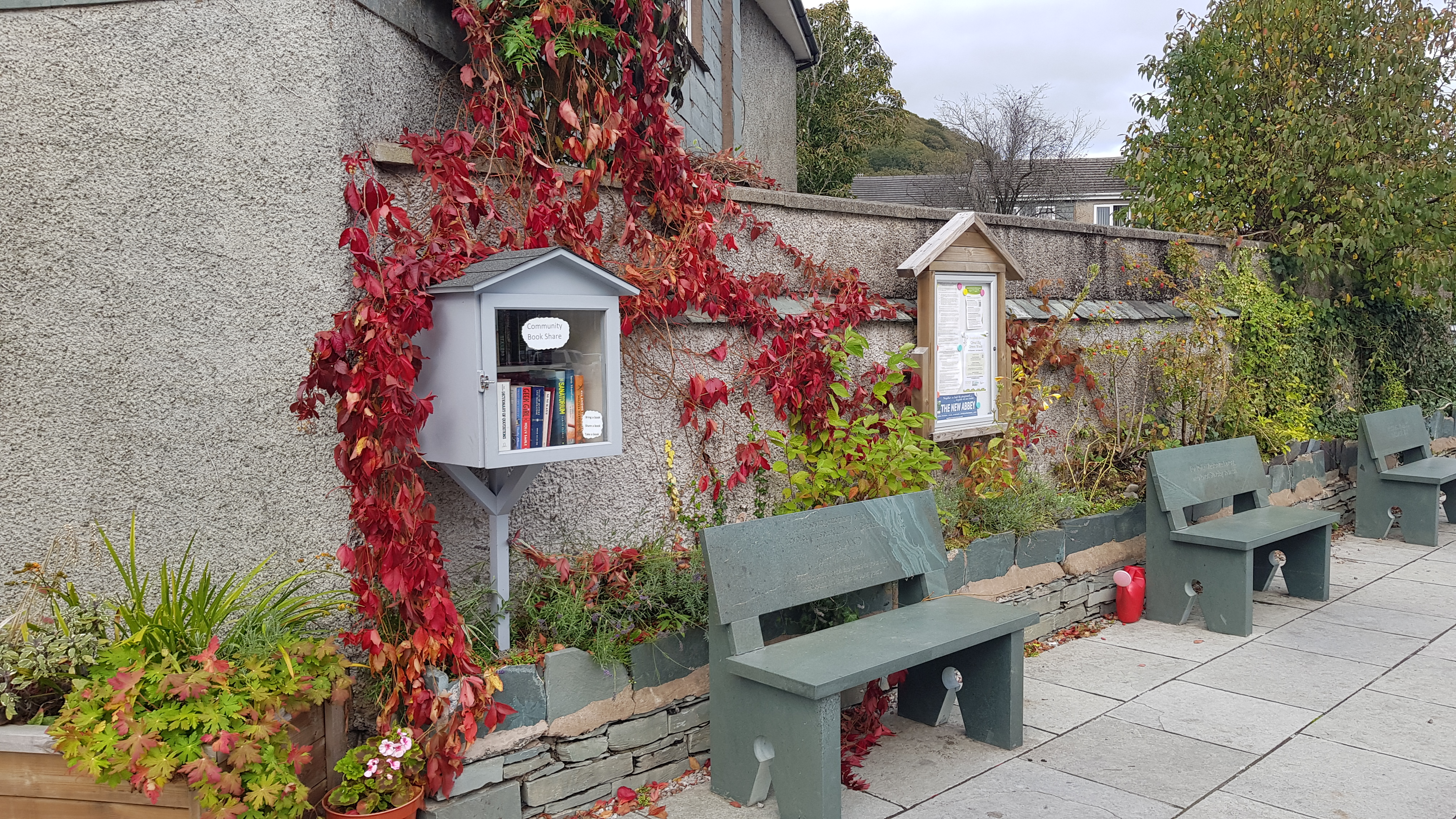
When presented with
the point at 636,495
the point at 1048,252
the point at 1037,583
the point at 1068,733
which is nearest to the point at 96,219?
the point at 636,495

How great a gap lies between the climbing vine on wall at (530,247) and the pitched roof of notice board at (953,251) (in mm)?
304

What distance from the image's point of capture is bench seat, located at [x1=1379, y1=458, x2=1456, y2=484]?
7.79 m

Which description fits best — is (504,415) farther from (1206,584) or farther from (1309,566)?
(1309,566)

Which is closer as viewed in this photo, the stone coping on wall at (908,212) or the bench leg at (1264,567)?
the stone coping on wall at (908,212)

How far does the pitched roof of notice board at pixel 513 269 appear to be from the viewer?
122 inches

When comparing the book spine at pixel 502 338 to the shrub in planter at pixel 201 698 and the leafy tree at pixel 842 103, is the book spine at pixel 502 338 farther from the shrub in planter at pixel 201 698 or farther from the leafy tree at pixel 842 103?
the leafy tree at pixel 842 103

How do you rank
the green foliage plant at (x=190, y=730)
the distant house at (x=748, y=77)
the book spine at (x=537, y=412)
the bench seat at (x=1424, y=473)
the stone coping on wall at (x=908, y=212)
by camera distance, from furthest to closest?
the bench seat at (x=1424, y=473) < the distant house at (x=748, y=77) < the stone coping on wall at (x=908, y=212) < the book spine at (x=537, y=412) < the green foliage plant at (x=190, y=730)

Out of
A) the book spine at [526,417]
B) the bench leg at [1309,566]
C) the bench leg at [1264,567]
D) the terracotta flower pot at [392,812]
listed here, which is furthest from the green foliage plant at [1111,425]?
the terracotta flower pot at [392,812]

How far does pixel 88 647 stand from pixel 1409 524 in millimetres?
8856

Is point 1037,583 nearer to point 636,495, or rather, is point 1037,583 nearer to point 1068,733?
point 1068,733

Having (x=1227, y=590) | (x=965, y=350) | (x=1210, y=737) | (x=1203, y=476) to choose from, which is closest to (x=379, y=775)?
(x=1210, y=737)

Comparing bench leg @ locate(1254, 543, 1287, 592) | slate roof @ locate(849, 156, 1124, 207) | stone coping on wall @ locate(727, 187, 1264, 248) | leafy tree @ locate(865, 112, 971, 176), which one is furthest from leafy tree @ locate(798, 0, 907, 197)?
bench leg @ locate(1254, 543, 1287, 592)

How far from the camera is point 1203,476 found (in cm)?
616

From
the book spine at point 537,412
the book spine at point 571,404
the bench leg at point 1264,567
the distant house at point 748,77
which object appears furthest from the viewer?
the distant house at point 748,77
